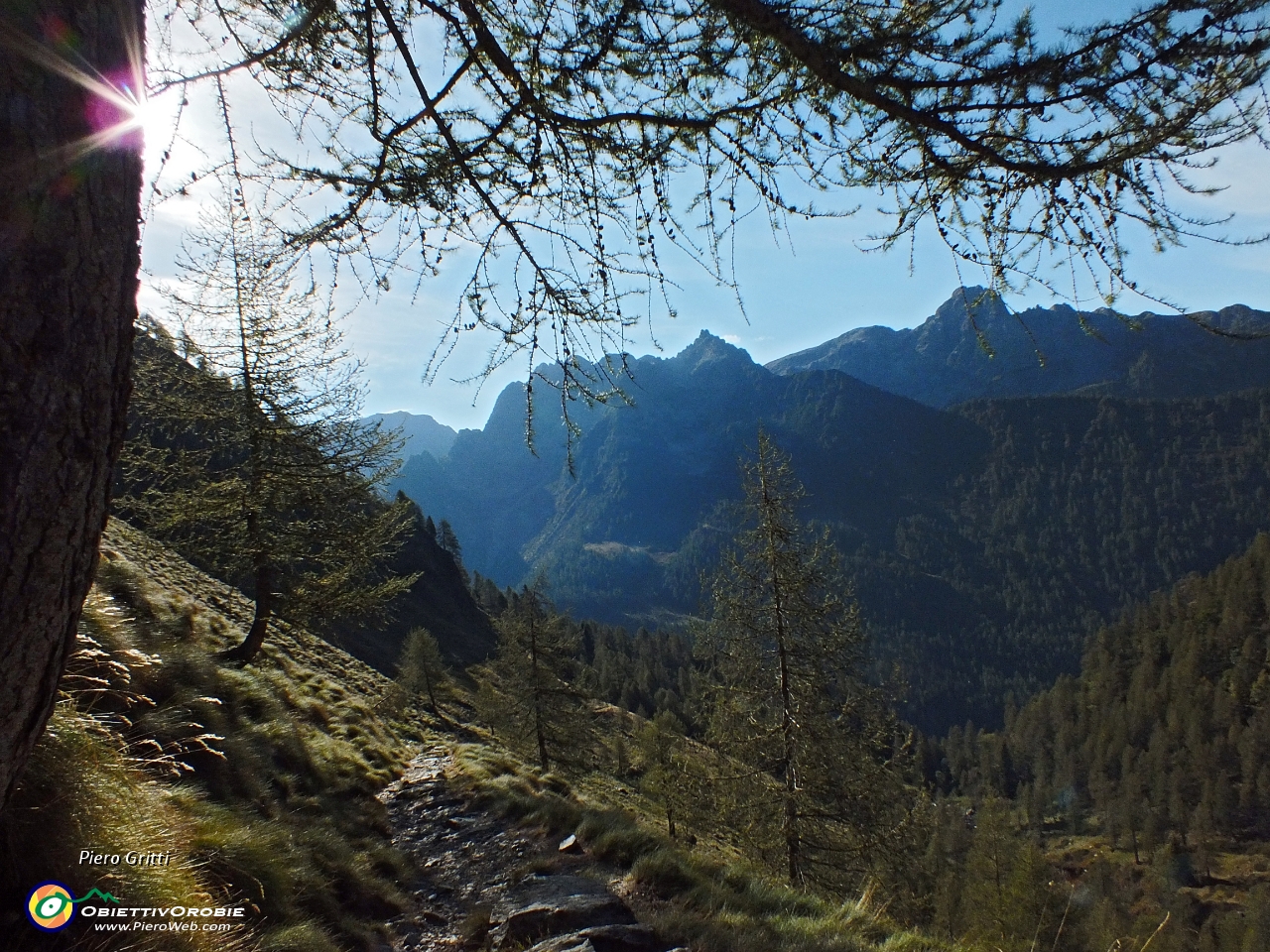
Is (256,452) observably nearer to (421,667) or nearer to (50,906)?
(50,906)

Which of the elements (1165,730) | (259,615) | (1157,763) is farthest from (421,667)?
(1165,730)

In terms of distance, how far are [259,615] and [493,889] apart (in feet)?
20.1

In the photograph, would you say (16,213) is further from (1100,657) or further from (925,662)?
(925,662)

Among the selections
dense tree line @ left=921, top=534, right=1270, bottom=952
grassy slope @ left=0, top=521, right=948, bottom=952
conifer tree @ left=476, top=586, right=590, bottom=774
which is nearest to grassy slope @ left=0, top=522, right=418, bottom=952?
grassy slope @ left=0, top=521, right=948, bottom=952

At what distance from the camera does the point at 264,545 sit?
912 cm

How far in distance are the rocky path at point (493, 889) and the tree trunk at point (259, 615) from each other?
3157 millimetres

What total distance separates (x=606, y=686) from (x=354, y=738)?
62.5 m

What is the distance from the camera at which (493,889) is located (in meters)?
5.47

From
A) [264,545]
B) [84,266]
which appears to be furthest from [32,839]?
[264,545]

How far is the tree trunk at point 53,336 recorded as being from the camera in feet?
4.15

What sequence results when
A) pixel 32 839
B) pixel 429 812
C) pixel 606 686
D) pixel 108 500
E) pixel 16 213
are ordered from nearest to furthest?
pixel 16 213 < pixel 108 500 < pixel 32 839 < pixel 429 812 < pixel 606 686

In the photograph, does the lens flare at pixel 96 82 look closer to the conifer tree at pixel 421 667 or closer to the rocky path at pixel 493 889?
the rocky path at pixel 493 889

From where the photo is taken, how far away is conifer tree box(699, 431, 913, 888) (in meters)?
9.72

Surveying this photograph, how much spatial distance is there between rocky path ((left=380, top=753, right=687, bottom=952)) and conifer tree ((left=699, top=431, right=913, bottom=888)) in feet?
15.5
